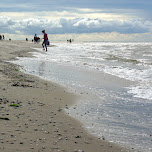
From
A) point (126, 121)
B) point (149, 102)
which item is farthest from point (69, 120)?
point (149, 102)

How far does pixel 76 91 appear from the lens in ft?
37.4

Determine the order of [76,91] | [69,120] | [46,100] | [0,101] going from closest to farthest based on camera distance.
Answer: [69,120] < [0,101] < [46,100] < [76,91]

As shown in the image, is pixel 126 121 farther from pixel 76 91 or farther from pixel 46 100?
pixel 76 91

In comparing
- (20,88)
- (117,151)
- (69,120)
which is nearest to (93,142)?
(117,151)

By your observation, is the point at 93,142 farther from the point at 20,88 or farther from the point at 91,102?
the point at 20,88

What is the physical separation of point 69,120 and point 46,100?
2.33 metres

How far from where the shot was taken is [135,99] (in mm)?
10117

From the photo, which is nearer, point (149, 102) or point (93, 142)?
point (93, 142)

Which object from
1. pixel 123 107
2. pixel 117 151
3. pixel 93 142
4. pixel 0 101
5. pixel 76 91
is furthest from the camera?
pixel 76 91

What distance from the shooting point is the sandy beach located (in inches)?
206

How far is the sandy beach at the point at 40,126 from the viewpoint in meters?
5.23

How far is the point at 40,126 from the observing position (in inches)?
253

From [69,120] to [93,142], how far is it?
5.45 feet

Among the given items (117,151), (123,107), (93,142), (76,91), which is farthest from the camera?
(76,91)
